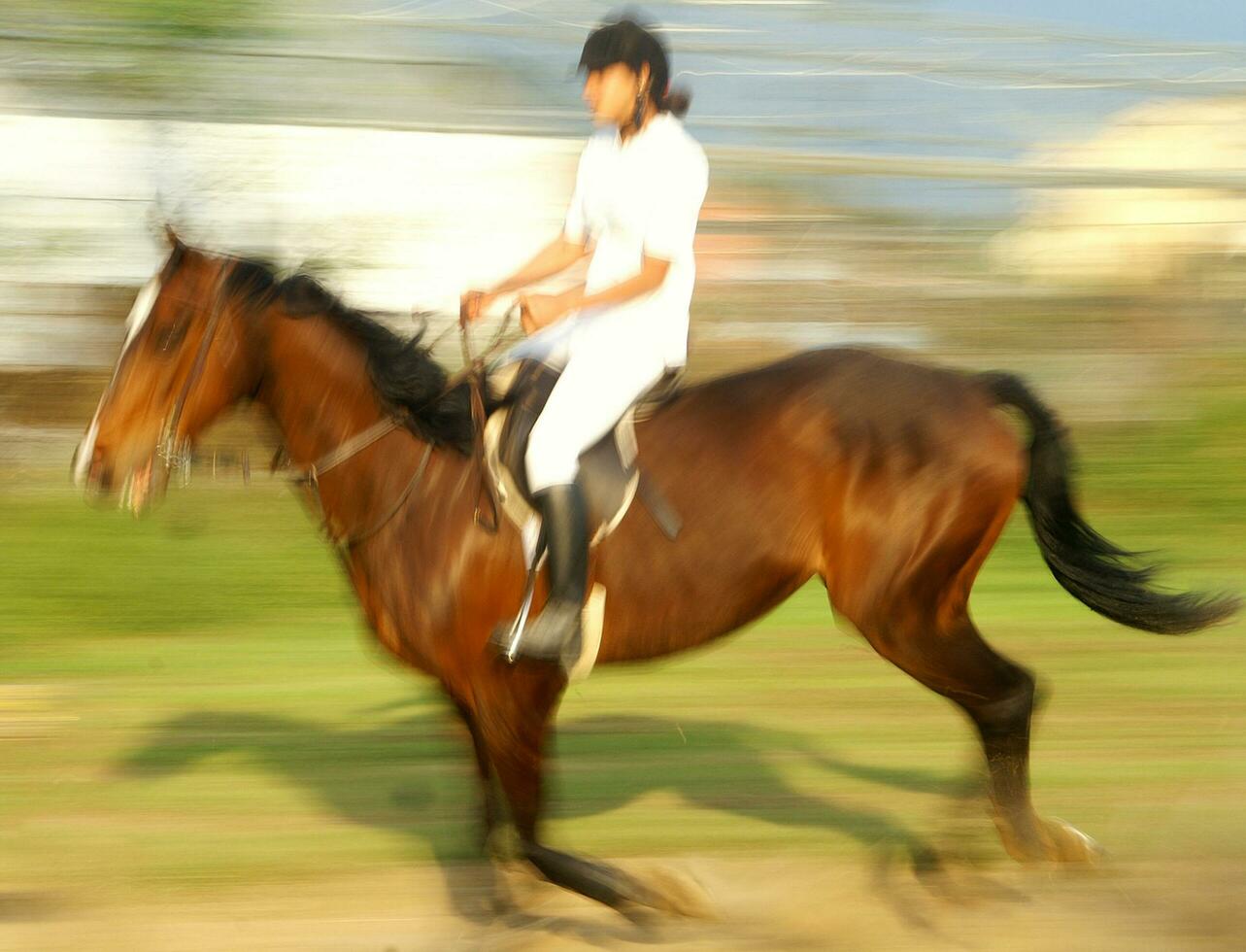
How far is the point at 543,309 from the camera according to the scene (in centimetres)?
398

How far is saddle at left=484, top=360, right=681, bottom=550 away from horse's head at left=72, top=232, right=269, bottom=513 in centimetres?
72

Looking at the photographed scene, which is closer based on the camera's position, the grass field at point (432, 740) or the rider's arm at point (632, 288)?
the rider's arm at point (632, 288)

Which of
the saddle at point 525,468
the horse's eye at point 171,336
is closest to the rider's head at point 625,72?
the saddle at point 525,468

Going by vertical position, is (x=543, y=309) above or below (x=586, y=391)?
above

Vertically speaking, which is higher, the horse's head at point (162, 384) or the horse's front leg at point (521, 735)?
the horse's head at point (162, 384)

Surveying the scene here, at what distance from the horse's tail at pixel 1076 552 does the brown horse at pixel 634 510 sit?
9 centimetres

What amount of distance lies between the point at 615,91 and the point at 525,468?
992mm

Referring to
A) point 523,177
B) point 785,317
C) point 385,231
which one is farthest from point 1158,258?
point 385,231

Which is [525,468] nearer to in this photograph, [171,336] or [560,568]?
[560,568]

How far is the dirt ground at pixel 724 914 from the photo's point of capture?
395 cm

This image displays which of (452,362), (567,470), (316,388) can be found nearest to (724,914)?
(567,470)

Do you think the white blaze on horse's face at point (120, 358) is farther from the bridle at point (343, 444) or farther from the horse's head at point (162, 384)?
the bridle at point (343, 444)

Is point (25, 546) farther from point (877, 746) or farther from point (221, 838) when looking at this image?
point (877, 746)

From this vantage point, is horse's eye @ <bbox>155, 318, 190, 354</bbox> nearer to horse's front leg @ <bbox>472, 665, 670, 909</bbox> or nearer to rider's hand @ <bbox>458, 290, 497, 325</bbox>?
rider's hand @ <bbox>458, 290, 497, 325</bbox>
